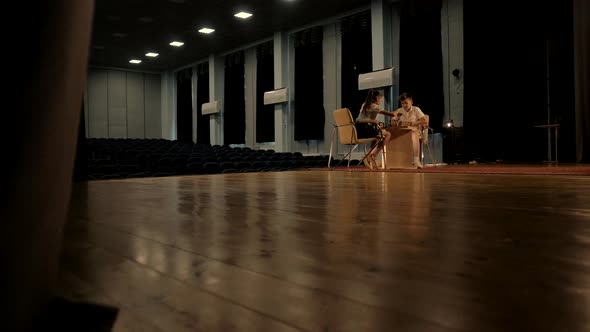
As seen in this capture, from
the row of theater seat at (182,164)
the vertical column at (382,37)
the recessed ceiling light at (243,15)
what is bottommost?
the row of theater seat at (182,164)

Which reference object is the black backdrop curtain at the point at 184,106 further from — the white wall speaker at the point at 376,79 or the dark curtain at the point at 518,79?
the dark curtain at the point at 518,79

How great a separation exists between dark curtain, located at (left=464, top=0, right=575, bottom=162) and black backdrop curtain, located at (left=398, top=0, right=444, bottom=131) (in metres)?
0.52

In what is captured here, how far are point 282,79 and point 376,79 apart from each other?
3.01 metres

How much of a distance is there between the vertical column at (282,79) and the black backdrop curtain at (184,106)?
440cm

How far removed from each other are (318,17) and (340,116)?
5.45 metres

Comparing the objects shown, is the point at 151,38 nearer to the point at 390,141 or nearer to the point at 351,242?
the point at 390,141

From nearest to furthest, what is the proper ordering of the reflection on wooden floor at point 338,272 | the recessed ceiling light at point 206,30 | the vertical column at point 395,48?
1. the reflection on wooden floor at point 338,272
2. the vertical column at point 395,48
3. the recessed ceiling light at point 206,30

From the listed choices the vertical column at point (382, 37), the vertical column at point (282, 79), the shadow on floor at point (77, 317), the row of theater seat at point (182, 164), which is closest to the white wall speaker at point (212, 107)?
the vertical column at point (282, 79)

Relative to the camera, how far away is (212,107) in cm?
1241

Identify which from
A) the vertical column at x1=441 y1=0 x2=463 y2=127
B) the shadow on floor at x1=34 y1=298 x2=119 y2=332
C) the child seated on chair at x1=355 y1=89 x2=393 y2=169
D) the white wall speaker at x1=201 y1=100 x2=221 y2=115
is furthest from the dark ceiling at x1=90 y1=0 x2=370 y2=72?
the shadow on floor at x1=34 y1=298 x2=119 y2=332

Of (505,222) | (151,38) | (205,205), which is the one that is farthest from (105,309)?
(151,38)

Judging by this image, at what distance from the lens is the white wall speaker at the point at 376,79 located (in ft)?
25.7

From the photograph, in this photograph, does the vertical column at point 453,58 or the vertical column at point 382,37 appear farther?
the vertical column at point 382,37

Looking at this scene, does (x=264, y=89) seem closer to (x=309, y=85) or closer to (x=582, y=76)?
(x=309, y=85)
